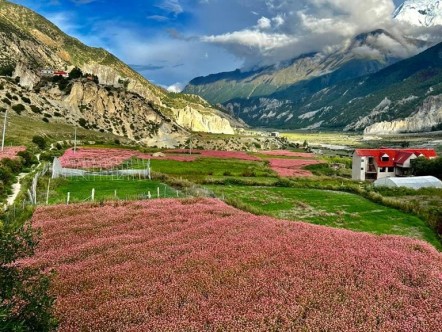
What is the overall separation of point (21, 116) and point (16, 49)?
94.2 metres

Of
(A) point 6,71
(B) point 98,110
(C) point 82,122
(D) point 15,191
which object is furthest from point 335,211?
(A) point 6,71

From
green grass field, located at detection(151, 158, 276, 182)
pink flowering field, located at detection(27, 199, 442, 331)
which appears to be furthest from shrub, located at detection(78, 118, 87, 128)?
pink flowering field, located at detection(27, 199, 442, 331)

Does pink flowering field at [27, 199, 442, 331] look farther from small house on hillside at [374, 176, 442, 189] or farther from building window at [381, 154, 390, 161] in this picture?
building window at [381, 154, 390, 161]

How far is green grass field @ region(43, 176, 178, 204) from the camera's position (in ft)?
125

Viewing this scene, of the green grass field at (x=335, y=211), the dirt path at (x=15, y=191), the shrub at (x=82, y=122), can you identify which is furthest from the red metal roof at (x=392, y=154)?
the shrub at (x=82, y=122)

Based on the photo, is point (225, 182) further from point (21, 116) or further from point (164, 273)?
point (21, 116)

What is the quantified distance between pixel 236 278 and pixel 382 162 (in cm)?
9375

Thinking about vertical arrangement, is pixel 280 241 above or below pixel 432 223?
above

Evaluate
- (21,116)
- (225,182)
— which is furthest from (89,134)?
(225,182)

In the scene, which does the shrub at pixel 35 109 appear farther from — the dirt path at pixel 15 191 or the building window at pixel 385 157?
the building window at pixel 385 157

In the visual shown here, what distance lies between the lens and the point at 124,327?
10.9 meters

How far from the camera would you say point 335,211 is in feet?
134

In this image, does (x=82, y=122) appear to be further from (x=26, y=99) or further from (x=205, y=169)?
(x=205, y=169)

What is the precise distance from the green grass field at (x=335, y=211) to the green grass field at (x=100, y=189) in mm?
8584
